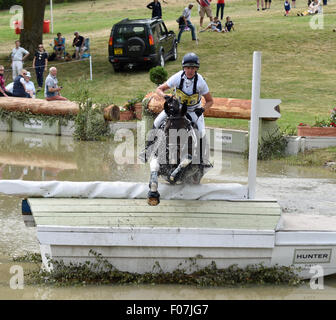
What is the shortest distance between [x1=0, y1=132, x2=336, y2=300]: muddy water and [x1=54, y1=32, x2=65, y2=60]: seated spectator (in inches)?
465

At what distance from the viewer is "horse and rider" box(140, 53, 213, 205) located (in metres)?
7.59

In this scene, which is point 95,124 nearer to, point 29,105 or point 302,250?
point 29,105

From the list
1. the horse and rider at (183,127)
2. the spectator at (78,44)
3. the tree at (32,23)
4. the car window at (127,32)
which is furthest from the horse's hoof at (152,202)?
the spectator at (78,44)

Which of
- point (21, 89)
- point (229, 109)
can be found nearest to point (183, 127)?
point (229, 109)

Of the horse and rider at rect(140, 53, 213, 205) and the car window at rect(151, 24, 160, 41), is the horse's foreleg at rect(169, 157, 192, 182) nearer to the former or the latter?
the horse and rider at rect(140, 53, 213, 205)

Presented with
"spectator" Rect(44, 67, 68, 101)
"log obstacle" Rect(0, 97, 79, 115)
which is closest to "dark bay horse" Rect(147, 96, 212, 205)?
"log obstacle" Rect(0, 97, 79, 115)

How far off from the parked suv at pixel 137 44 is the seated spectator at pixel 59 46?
4.42 meters

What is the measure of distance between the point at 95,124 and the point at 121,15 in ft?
93.2

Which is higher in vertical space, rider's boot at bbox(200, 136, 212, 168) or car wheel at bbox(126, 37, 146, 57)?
rider's boot at bbox(200, 136, 212, 168)

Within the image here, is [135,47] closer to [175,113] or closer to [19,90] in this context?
[19,90]

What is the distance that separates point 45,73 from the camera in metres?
24.8

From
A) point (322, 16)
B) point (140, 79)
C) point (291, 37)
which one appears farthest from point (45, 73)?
point (322, 16)

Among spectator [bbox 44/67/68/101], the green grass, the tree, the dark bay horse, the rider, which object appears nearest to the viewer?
the dark bay horse

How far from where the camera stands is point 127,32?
76.7 feet
